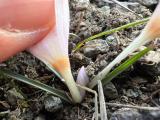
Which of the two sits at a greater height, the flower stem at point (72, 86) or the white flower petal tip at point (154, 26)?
the white flower petal tip at point (154, 26)

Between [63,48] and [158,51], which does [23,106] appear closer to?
[63,48]

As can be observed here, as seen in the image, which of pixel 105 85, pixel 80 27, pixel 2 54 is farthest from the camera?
pixel 80 27

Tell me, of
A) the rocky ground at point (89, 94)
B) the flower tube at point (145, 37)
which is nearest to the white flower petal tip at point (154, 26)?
the flower tube at point (145, 37)

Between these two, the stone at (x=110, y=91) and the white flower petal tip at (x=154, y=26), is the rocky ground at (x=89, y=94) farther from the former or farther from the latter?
the white flower petal tip at (x=154, y=26)

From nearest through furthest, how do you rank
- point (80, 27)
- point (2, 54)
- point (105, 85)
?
1. point (2, 54)
2. point (105, 85)
3. point (80, 27)

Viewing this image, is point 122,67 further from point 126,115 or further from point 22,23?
point 22,23

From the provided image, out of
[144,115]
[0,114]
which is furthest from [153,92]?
[0,114]

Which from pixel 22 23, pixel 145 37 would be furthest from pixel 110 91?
pixel 22 23
